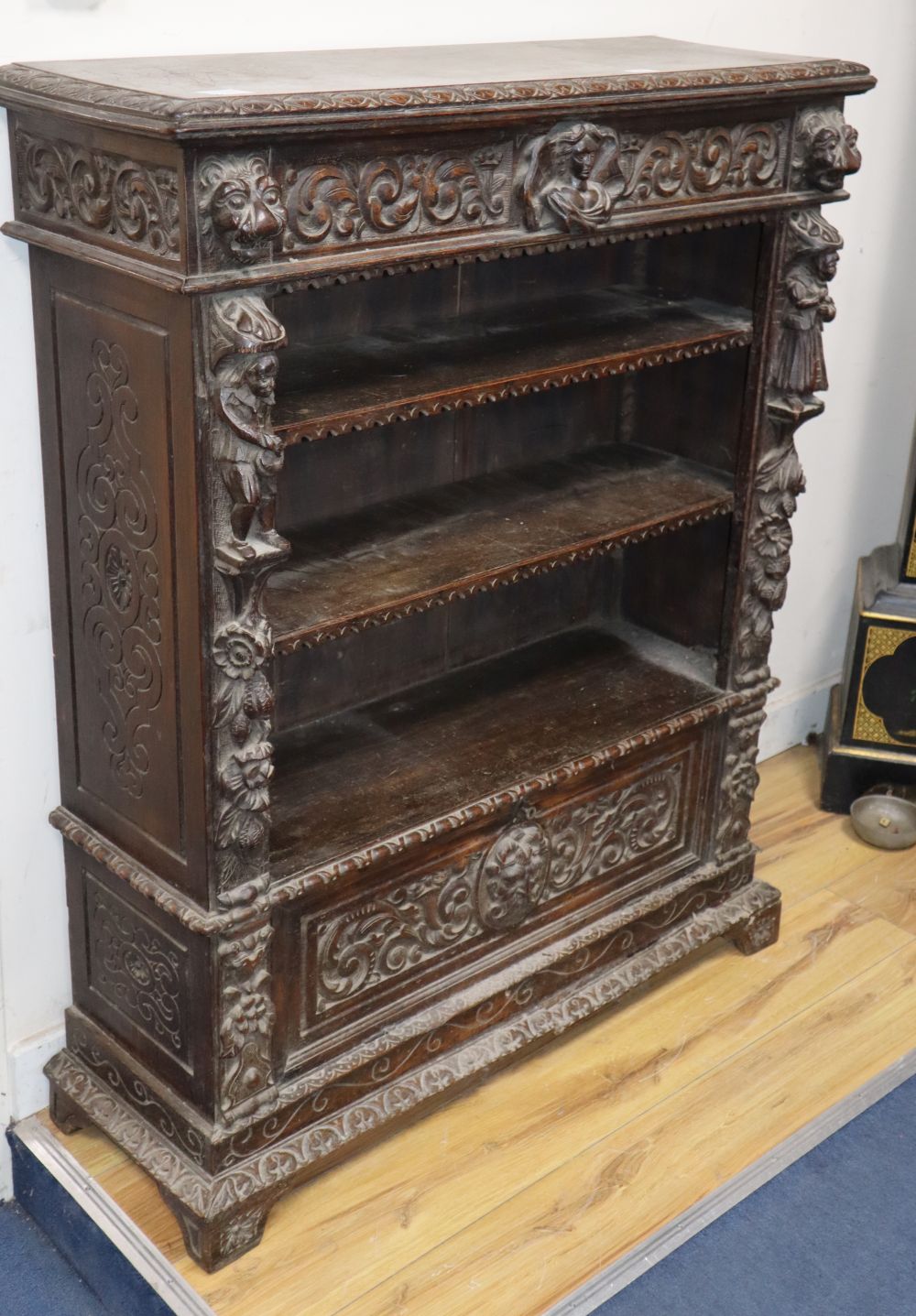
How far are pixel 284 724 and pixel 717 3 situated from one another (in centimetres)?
137

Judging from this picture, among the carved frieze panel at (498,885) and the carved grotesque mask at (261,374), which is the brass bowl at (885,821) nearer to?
the carved frieze panel at (498,885)

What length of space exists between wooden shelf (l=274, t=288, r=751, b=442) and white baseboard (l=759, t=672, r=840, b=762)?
3.90 ft

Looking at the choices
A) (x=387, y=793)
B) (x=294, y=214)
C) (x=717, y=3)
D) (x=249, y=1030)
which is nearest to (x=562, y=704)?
(x=387, y=793)

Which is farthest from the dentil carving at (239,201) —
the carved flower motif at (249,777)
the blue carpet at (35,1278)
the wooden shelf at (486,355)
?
the blue carpet at (35,1278)

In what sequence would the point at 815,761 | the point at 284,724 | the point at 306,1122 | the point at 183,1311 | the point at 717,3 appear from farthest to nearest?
the point at 815,761
the point at 717,3
the point at 284,724
the point at 306,1122
the point at 183,1311

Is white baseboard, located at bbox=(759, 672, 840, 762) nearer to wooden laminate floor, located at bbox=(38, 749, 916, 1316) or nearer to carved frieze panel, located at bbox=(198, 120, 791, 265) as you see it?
wooden laminate floor, located at bbox=(38, 749, 916, 1316)

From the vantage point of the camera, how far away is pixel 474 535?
2.12 meters

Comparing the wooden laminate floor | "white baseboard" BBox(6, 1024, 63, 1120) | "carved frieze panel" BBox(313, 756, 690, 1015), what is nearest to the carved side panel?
"carved frieze panel" BBox(313, 756, 690, 1015)

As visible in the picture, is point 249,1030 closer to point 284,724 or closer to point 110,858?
point 110,858

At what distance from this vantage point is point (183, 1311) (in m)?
1.94

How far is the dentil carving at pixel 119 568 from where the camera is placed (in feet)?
5.76

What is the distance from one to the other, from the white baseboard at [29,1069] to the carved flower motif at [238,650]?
783mm

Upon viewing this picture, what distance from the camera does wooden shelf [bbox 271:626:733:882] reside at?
6.84ft

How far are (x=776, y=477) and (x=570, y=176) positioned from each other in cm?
68
